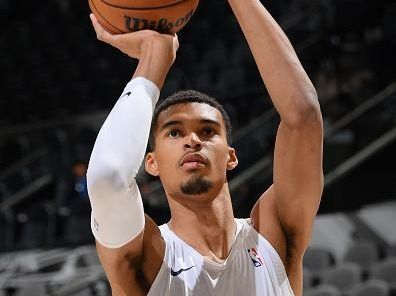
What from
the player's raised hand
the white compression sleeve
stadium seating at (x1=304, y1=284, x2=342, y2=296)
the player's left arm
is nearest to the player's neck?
the player's left arm

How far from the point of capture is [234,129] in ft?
24.0

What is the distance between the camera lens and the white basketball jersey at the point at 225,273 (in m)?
2.01

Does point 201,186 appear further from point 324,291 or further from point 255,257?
point 324,291

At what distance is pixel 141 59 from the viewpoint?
1.92 metres

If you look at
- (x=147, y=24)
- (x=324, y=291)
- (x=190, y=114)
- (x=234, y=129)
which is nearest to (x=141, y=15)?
(x=147, y=24)

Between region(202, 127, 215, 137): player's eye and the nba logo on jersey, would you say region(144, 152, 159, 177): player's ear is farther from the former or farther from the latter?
the nba logo on jersey

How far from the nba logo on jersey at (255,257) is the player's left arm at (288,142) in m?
0.08

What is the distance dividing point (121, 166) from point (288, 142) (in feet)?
1.91

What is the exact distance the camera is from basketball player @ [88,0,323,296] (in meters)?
1.82

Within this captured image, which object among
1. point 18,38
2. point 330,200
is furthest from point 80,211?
point 18,38

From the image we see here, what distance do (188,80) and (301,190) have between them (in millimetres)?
6745

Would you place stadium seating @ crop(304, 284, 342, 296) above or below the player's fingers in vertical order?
below

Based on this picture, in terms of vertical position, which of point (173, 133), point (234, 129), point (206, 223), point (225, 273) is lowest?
point (225, 273)

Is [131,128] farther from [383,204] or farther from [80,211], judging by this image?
[80,211]
